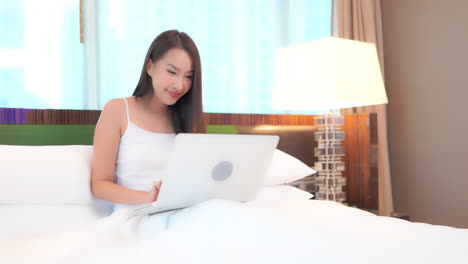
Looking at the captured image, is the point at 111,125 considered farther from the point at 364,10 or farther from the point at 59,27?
the point at 364,10

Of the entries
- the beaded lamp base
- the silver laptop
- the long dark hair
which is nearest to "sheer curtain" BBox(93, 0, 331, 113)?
the beaded lamp base

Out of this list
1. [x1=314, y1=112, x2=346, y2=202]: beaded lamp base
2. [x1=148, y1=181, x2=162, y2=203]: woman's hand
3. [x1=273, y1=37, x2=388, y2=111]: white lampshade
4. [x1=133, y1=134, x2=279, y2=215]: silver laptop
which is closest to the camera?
[x1=133, y1=134, x2=279, y2=215]: silver laptop

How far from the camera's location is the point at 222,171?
1.27 m

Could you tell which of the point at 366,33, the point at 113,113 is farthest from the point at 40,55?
the point at 366,33

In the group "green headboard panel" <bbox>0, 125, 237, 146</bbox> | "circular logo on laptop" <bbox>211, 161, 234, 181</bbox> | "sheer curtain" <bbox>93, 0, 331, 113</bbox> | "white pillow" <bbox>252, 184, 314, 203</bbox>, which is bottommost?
"white pillow" <bbox>252, 184, 314, 203</bbox>

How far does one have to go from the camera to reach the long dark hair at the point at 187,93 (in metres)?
1.69

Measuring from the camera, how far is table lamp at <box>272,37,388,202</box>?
82.6 inches

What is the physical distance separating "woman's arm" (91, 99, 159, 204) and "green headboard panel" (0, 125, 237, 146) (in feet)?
1.48

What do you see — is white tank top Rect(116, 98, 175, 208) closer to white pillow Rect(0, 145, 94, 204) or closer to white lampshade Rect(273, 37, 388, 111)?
white pillow Rect(0, 145, 94, 204)

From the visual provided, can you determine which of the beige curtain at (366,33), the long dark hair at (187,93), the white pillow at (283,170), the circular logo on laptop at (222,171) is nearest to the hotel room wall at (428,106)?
the beige curtain at (366,33)

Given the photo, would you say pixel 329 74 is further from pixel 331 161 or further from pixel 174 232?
pixel 174 232

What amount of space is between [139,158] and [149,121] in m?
0.18

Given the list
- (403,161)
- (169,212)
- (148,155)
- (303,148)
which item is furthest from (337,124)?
(169,212)

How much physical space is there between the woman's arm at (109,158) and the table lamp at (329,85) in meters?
0.92
